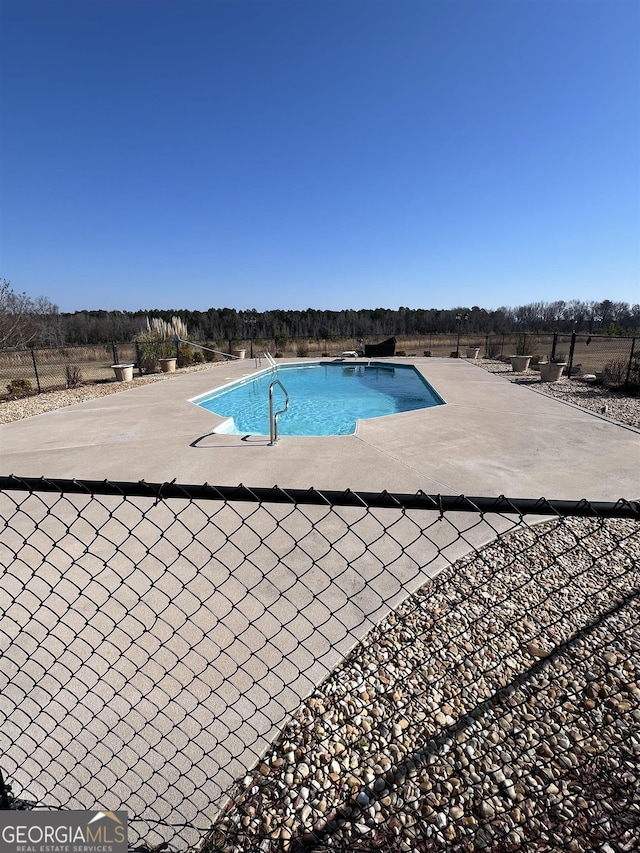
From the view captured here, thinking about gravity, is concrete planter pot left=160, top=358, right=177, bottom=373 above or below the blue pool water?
above

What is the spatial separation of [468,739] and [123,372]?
43.2ft

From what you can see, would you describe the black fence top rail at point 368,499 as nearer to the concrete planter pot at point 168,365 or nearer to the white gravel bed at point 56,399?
the white gravel bed at point 56,399

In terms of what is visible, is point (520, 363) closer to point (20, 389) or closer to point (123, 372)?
point (123, 372)

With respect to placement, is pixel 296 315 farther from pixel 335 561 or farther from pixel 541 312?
pixel 335 561

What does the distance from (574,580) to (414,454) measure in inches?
108

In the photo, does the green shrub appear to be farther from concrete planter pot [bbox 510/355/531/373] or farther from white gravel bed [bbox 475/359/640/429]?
concrete planter pot [bbox 510/355/531/373]

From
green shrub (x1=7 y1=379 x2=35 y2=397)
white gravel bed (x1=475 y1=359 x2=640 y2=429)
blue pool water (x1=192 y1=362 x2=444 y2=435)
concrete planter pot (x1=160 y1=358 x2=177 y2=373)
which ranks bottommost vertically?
blue pool water (x1=192 y1=362 x2=444 y2=435)

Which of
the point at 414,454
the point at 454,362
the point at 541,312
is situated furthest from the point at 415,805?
the point at 541,312

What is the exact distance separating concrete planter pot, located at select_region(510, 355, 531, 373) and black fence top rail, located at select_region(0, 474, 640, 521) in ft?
47.3

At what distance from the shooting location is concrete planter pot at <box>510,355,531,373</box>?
45.4 feet

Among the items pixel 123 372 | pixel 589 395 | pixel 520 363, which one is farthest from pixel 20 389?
pixel 520 363

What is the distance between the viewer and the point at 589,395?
9.55 meters

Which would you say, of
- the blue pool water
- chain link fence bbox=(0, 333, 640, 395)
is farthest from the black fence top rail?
chain link fence bbox=(0, 333, 640, 395)

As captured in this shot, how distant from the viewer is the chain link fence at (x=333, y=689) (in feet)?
4.53
